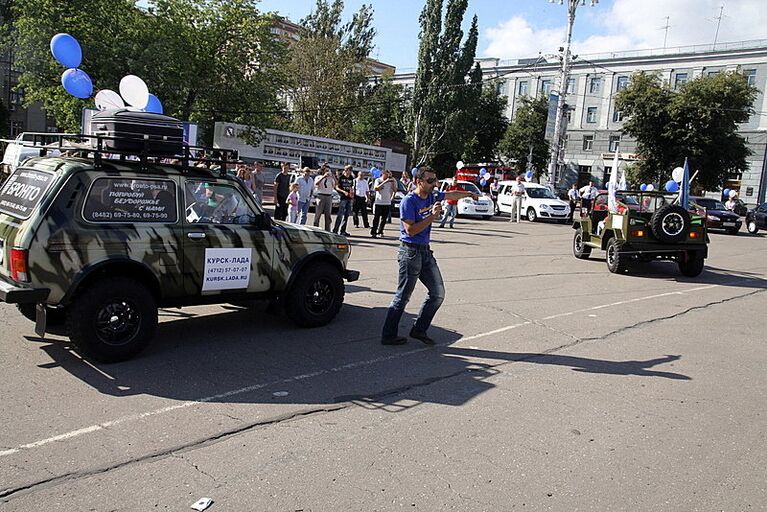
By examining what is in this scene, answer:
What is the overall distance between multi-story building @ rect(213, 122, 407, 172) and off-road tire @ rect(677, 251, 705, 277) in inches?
811

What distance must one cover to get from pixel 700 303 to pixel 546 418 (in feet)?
20.6

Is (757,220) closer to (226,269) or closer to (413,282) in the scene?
(413,282)

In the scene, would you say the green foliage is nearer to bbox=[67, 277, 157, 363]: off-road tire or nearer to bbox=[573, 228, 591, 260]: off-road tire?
bbox=[573, 228, 591, 260]: off-road tire

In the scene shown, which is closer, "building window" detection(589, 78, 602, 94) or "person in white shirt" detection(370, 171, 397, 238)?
"person in white shirt" detection(370, 171, 397, 238)

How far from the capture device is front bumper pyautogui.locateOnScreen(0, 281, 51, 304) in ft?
16.3

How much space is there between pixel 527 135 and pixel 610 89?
38.6 ft

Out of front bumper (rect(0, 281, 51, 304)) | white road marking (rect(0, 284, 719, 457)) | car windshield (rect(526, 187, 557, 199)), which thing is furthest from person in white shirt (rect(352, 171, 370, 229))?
front bumper (rect(0, 281, 51, 304))

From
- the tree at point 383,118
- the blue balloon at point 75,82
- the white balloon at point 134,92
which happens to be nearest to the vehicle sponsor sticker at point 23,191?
the white balloon at point 134,92

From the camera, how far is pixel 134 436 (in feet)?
13.5

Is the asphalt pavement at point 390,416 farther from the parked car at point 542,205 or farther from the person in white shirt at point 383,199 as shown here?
the parked car at point 542,205

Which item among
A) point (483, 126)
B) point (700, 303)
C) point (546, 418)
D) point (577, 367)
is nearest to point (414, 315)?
point (577, 367)

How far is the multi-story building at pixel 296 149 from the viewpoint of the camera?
1193 inches

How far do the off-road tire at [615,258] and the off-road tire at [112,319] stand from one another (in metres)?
9.28

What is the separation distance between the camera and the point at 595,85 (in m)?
62.8
